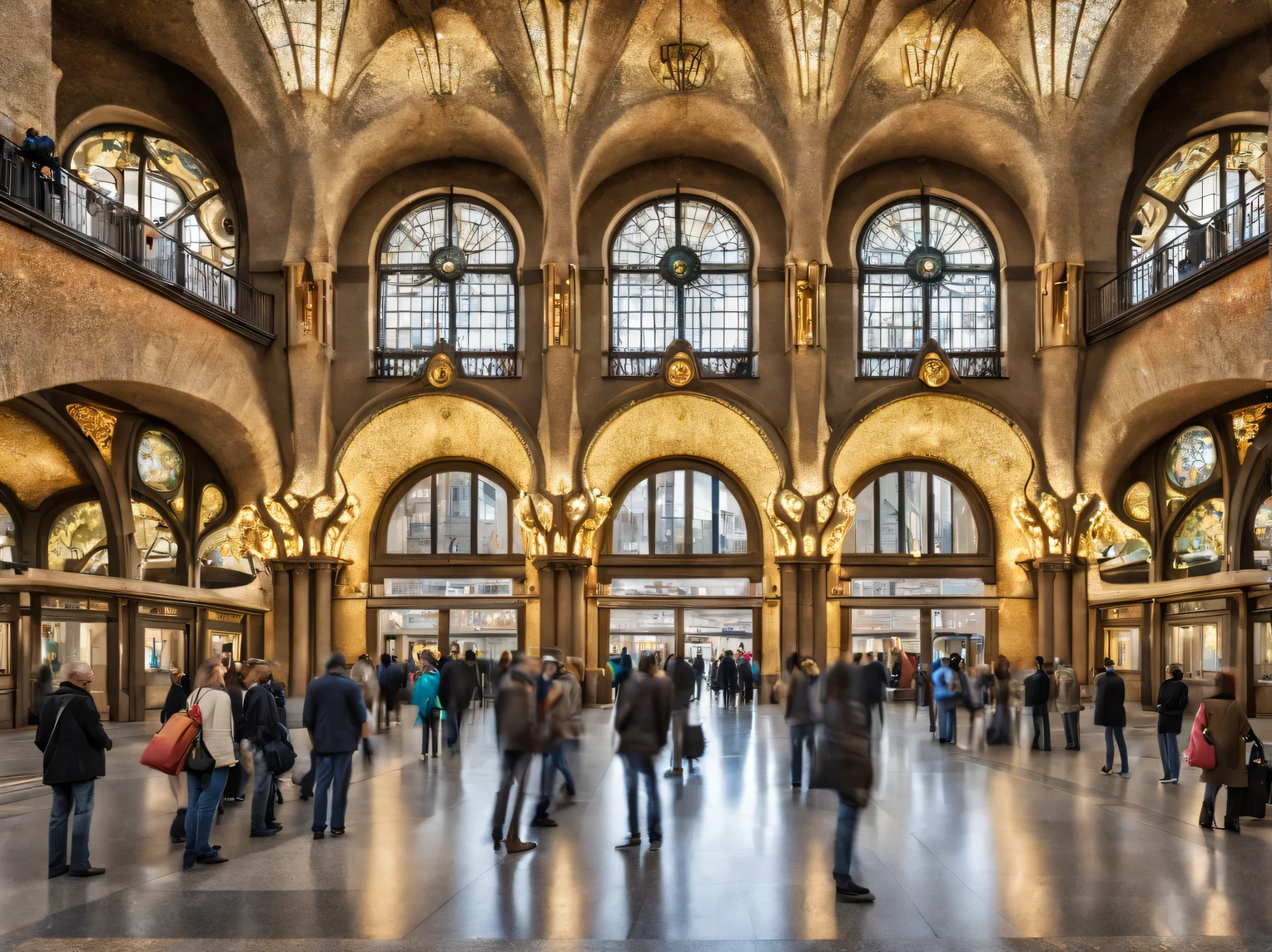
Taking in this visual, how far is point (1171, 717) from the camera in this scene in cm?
1413

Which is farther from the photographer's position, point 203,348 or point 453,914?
point 203,348

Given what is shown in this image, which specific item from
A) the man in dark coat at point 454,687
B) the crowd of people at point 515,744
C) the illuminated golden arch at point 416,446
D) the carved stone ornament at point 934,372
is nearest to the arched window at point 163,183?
the illuminated golden arch at point 416,446

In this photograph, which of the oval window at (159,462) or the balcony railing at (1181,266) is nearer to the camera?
the balcony railing at (1181,266)

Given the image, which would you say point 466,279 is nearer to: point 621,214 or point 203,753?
point 621,214

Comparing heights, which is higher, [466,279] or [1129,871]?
[466,279]

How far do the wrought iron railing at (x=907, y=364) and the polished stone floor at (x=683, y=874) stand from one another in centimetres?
1680

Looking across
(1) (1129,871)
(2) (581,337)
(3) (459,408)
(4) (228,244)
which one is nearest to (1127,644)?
(2) (581,337)

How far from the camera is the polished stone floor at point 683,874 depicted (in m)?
7.55

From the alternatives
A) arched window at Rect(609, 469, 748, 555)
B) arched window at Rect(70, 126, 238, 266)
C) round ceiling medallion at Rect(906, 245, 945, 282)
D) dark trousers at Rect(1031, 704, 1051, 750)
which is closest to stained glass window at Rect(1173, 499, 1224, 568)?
round ceiling medallion at Rect(906, 245, 945, 282)

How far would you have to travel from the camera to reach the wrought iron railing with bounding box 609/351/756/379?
30.4m

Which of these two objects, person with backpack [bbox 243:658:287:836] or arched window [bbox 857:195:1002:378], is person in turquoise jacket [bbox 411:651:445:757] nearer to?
person with backpack [bbox 243:658:287:836]

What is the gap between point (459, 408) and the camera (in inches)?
1187

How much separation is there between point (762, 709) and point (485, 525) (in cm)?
868

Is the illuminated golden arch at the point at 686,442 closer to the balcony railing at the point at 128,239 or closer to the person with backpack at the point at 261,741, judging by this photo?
the balcony railing at the point at 128,239
